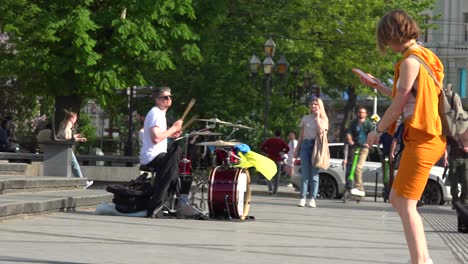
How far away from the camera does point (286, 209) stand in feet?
74.6

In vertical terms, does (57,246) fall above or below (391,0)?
below

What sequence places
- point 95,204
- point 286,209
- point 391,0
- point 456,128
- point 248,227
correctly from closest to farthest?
point 456,128, point 248,227, point 95,204, point 286,209, point 391,0

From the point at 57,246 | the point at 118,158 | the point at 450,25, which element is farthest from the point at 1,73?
the point at 450,25

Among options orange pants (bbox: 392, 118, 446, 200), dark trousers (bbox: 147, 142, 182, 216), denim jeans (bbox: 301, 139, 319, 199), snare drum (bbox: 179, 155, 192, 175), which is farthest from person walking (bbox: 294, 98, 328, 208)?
orange pants (bbox: 392, 118, 446, 200)

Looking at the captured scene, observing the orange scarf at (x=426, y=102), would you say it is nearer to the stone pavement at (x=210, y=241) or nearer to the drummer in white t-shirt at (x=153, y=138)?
the stone pavement at (x=210, y=241)

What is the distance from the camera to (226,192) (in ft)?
56.3

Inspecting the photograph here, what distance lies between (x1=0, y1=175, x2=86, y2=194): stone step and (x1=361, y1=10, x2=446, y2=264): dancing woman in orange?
8733mm

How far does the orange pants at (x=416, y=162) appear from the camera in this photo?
8727 mm

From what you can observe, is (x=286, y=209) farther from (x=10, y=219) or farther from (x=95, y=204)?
(x=10, y=219)

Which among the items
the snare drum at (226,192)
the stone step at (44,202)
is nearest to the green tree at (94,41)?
the stone step at (44,202)

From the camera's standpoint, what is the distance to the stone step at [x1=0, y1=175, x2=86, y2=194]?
1722cm

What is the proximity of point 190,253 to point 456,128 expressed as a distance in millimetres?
2929

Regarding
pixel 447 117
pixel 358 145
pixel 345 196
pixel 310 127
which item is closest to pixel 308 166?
pixel 310 127

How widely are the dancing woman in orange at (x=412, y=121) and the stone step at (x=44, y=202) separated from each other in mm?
6076
